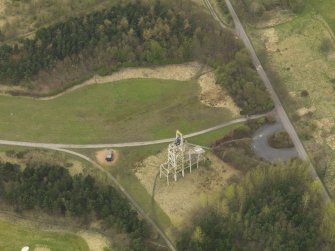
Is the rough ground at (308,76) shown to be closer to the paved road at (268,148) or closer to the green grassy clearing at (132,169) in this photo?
the paved road at (268,148)

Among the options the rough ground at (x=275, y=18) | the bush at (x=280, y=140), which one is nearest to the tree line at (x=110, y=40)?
the rough ground at (x=275, y=18)

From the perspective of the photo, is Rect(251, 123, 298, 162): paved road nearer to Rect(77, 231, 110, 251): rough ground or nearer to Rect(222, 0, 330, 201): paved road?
Rect(222, 0, 330, 201): paved road

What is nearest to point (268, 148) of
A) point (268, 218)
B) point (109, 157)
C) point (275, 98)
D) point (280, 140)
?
point (280, 140)

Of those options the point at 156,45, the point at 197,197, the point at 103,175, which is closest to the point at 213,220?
the point at 197,197

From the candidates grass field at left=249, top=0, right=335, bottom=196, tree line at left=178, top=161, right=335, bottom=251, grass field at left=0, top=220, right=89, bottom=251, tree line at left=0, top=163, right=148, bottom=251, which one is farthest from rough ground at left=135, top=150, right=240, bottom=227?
grass field at left=249, top=0, right=335, bottom=196

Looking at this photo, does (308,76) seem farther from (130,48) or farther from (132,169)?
(132,169)

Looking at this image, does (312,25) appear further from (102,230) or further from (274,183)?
(102,230)
